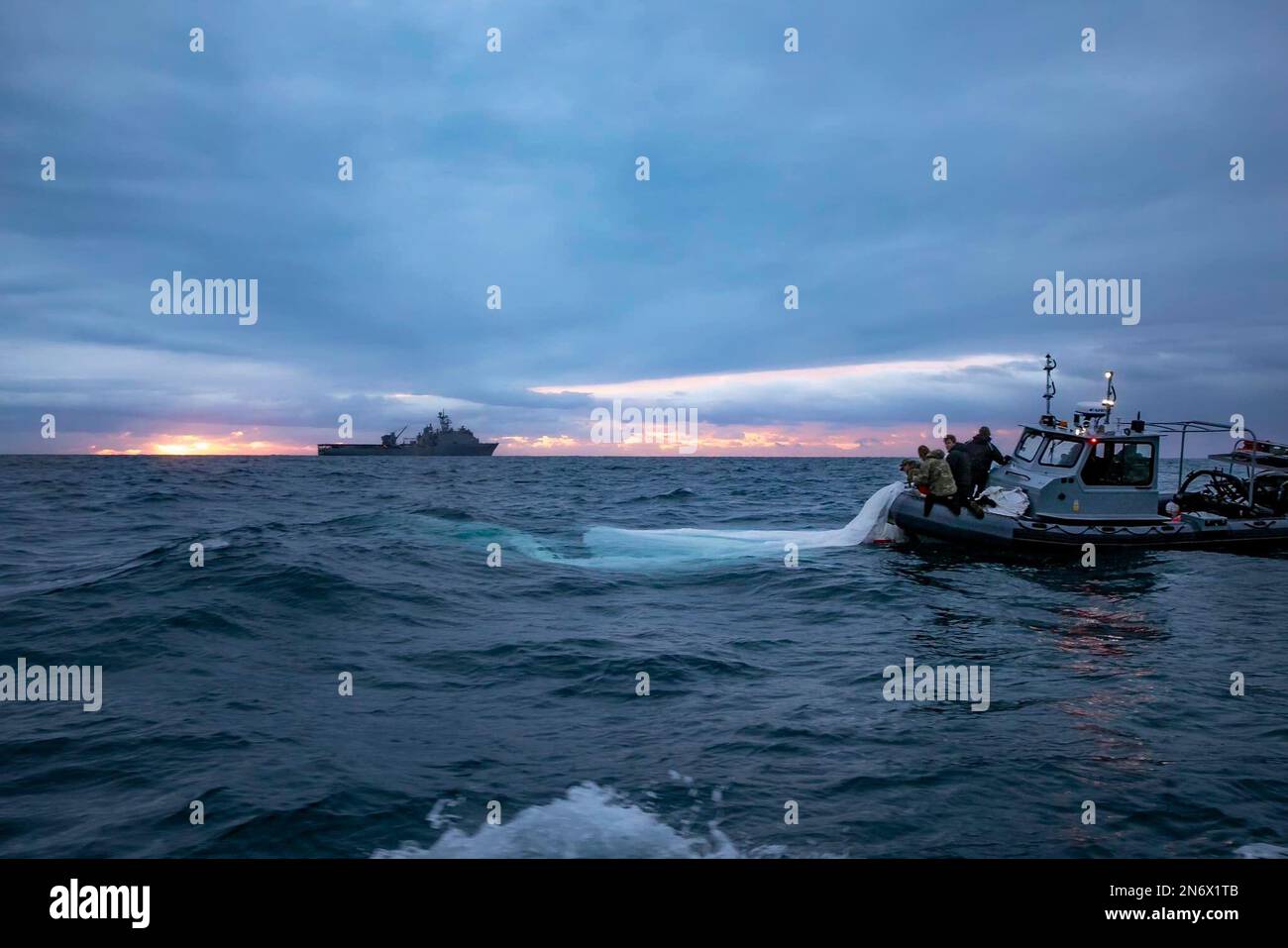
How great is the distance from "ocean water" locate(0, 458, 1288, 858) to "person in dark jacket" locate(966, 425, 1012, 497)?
2.65m

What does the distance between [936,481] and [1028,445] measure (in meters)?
3.79

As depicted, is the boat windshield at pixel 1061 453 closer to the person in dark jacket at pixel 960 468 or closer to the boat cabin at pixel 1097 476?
the boat cabin at pixel 1097 476

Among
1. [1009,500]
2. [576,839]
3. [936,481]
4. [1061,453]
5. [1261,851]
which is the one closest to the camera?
[1261,851]

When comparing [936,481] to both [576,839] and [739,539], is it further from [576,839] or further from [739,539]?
[576,839]

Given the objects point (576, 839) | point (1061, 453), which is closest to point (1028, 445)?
point (1061, 453)

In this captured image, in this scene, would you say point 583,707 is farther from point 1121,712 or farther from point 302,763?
point 1121,712

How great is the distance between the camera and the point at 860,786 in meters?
7.27

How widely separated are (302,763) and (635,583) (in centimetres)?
1091

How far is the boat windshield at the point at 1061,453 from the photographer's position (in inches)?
822

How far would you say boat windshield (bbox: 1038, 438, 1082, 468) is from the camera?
822 inches

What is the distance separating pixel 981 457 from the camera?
72.8 feet

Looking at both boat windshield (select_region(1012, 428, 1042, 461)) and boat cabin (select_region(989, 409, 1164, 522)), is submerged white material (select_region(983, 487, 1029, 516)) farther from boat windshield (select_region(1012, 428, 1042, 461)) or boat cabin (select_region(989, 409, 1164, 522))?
boat windshield (select_region(1012, 428, 1042, 461))

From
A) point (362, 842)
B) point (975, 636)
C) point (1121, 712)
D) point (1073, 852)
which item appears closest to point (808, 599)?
point (975, 636)

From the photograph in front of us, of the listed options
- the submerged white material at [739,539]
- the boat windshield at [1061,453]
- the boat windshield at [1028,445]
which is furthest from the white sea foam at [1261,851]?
the boat windshield at [1028,445]
